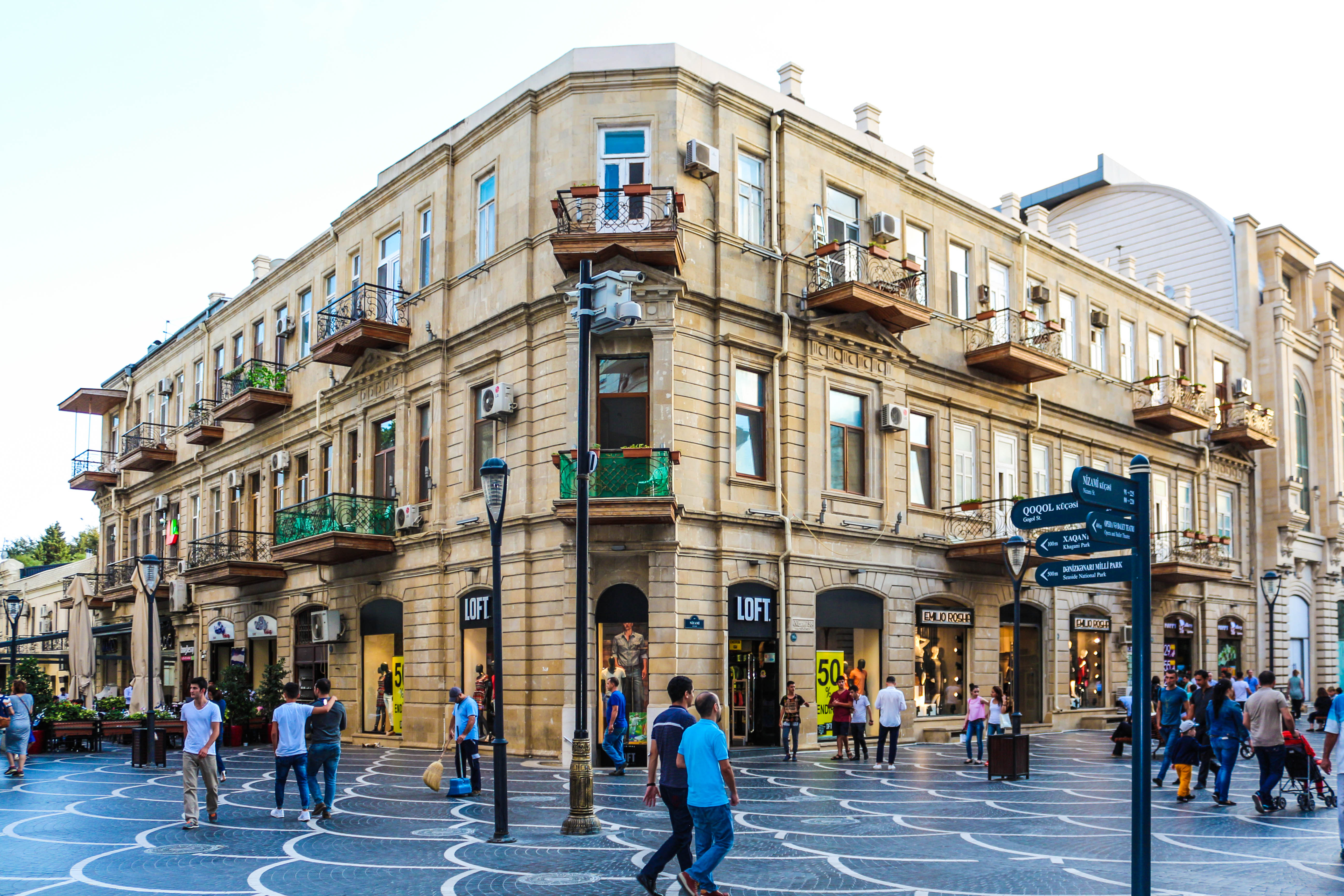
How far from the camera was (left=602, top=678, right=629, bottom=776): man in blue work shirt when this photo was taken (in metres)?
20.0

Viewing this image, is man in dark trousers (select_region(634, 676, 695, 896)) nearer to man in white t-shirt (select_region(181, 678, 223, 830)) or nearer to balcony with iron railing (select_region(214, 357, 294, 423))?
man in white t-shirt (select_region(181, 678, 223, 830))

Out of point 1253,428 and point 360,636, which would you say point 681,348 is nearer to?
point 360,636

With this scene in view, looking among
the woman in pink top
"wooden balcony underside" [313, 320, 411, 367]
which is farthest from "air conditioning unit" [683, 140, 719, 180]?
the woman in pink top

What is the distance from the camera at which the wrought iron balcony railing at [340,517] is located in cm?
2822

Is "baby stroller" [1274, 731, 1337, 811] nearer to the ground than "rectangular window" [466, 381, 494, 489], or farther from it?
nearer to the ground

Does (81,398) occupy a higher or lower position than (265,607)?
higher

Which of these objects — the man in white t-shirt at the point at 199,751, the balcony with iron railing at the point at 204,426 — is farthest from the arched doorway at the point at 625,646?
the balcony with iron railing at the point at 204,426

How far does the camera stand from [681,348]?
23375 mm

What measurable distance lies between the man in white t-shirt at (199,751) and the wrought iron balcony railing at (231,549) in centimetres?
1851

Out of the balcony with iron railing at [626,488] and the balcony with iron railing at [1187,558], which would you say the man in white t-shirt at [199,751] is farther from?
the balcony with iron railing at [1187,558]

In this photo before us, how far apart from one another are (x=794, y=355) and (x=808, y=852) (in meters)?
14.4

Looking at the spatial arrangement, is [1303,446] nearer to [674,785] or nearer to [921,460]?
[921,460]

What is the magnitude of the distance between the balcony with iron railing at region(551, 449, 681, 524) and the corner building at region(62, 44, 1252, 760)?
0.05 metres

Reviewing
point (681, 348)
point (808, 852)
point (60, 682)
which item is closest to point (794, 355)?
point (681, 348)
